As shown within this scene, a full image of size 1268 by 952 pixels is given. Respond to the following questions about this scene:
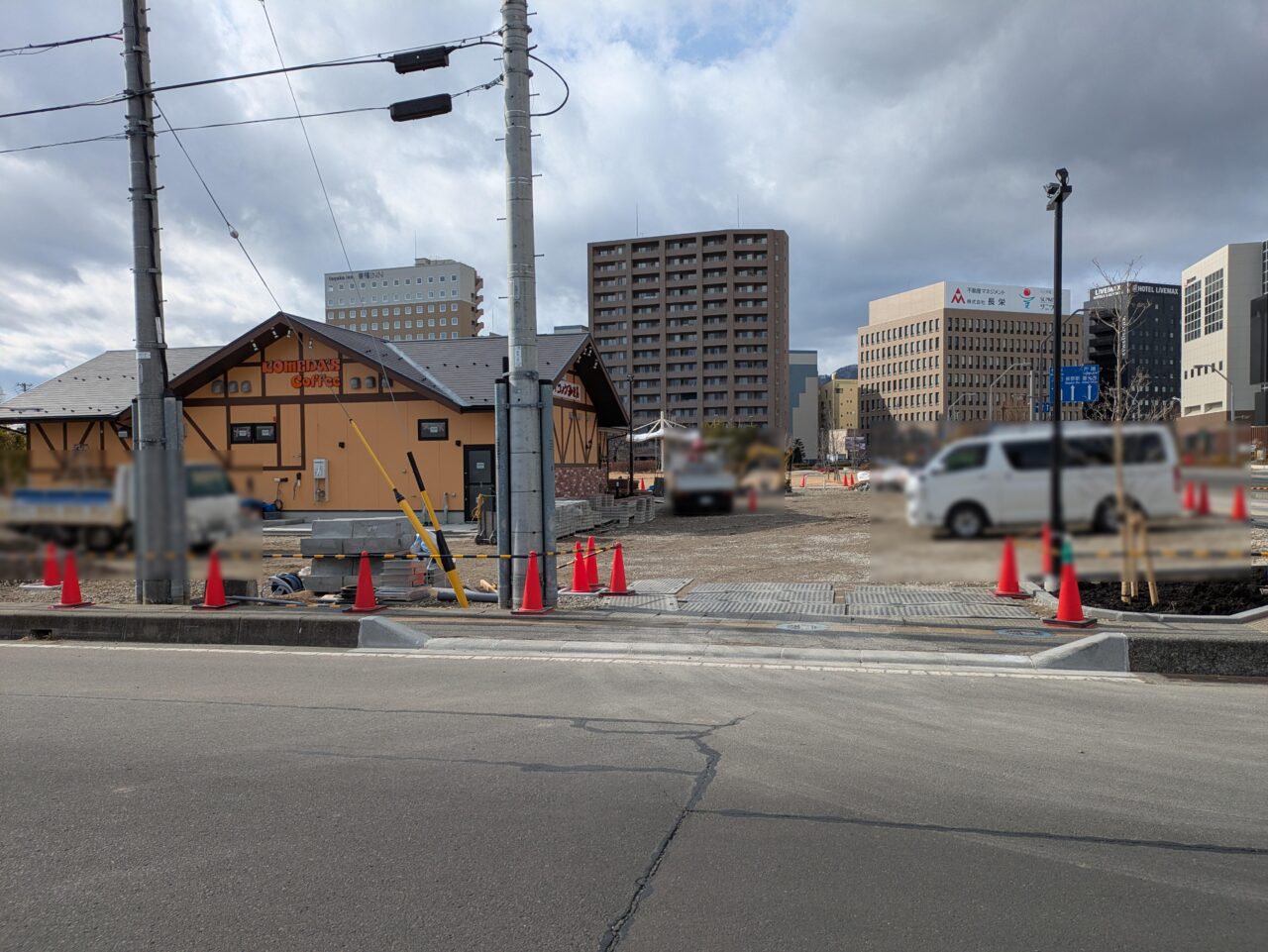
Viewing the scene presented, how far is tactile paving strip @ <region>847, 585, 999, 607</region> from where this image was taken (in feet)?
42.2

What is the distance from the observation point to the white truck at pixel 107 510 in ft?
7.73

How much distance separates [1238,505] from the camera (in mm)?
3986

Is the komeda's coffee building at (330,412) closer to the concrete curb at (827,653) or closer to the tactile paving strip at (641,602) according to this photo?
the tactile paving strip at (641,602)

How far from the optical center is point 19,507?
2346 mm

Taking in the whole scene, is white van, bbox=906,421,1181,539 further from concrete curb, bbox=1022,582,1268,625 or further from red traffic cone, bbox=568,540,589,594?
red traffic cone, bbox=568,540,589,594

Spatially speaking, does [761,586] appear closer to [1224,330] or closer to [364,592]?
[364,592]

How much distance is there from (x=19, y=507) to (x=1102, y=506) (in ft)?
12.6

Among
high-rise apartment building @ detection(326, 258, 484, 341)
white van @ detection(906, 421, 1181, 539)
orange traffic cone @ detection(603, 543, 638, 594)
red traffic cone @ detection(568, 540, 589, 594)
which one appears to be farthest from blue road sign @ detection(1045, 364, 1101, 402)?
high-rise apartment building @ detection(326, 258, 484, 341)

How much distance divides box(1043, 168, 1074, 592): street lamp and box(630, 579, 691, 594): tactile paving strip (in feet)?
18.0

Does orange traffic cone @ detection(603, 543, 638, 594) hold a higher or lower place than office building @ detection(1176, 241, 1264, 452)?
lower

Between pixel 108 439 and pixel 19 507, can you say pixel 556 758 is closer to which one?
pixel 19 507

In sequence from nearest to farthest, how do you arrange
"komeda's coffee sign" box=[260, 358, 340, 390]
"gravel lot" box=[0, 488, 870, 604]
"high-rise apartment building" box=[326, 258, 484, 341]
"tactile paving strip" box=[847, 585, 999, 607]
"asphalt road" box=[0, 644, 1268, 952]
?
1. "asphalt road" box=[0, 644, 1268, 952]
2. "tactile paving strip" box=[847, 585, 999, 607]
3. "gravel lot" box=[0, 488, 870, 604]
4. "komeda's coffee sign" box=[260, 358, 340, 390]
5. "high-rise apartment building" box=[326, 258, 484, 341]

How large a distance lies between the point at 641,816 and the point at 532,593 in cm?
716

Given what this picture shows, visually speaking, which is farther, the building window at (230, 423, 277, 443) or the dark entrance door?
the dark entrance door
